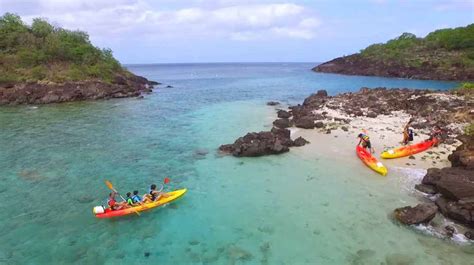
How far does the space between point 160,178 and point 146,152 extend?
250 inches

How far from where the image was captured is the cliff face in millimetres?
92250

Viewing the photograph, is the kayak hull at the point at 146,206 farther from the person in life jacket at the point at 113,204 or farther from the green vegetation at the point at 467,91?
the green vegetation at the point at 467,91

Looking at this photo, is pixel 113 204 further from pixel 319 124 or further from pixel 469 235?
pixel 319 124

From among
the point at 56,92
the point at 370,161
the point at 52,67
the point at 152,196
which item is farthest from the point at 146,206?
the point at 52,67

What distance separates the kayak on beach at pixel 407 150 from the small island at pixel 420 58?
7541 cm

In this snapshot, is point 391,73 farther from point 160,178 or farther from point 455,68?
point 160,178

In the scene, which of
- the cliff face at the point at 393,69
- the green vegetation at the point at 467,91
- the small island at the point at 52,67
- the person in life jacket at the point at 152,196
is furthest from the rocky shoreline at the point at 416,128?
the cliff face at the point at 393,69

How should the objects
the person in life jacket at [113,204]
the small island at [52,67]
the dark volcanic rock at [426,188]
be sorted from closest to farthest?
the person in life jacket at [113,204], the dark volcanic rock at [426,188], the small island at [52,67]

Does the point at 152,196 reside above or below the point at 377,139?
below

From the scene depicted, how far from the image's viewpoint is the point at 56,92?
5775 cm

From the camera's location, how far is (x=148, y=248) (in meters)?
15.5

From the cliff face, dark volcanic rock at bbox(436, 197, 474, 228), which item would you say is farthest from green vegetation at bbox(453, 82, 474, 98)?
the cliff face

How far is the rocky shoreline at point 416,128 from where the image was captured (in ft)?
55.3

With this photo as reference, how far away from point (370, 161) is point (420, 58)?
326ft
